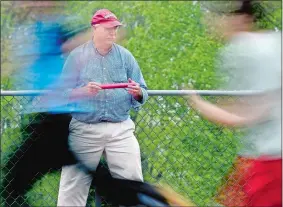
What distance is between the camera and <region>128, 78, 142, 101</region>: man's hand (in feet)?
16.8

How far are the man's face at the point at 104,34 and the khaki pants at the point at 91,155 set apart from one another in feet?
1.95

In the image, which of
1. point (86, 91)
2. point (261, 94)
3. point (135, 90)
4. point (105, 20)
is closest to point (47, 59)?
point (86, 91)

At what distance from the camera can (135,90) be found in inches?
203

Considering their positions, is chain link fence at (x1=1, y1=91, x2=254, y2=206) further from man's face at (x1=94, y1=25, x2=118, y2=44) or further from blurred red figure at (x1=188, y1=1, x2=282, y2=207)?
blurred red figure at (x1=188, y1=1, x2=282, y2=207)

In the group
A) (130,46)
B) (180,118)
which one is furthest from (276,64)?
(130,46)

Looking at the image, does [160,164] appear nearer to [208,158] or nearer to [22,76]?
[208,158]

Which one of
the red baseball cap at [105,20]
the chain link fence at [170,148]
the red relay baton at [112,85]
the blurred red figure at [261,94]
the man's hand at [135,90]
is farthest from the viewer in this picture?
the chain link fence at [170,148]

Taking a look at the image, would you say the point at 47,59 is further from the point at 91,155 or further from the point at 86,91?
the point at 91,155

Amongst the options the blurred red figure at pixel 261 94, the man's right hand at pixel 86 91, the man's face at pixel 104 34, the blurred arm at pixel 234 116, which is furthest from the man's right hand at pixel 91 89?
the blurred red figure at pixel 261 94

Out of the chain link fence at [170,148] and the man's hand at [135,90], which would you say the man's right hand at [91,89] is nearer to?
the man's hand at [135,90]

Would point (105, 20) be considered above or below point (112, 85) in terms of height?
above

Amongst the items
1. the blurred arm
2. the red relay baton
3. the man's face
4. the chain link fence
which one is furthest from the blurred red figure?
the chain link fence

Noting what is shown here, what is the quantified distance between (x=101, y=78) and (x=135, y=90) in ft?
0.90

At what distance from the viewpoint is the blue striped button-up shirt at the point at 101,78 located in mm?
5223
